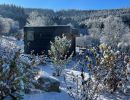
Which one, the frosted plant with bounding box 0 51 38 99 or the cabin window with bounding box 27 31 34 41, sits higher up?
the cabin window with bounding box 27 31 34 41

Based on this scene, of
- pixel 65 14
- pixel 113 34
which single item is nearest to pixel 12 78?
pixel 113 34

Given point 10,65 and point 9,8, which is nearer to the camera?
point 10,65

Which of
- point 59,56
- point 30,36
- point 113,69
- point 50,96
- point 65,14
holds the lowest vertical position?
point 50,96

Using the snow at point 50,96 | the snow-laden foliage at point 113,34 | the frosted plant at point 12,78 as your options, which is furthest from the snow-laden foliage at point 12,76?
the snow-laden foliage at point 113,34

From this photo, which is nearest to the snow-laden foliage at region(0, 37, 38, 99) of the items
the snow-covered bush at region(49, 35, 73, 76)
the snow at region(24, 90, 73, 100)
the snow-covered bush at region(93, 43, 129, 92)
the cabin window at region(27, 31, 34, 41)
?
the snow at region(24, 90, 73, 100)

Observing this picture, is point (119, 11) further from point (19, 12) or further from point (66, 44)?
point (66, 44)

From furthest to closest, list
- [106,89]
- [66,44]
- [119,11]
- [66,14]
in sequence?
[66,14] < [119,11] < [66,44] < [106,89]

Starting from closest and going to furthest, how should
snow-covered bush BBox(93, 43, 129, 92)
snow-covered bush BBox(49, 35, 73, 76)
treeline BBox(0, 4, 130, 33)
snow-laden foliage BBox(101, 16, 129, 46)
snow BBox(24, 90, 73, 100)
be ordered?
1. snow BBox(24, 90, 73, 100)
2. snow-covered bush BBox(93, 43, 129, 92)
3. snow-covered bush BBox(49, 35, 73, 76)
4. snow-laden foliage BBox(101, 16, 129, 46)
5. treeline BBox(0, 4, 130, 33)

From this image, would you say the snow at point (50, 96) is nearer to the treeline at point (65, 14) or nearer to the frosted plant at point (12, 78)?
the frosted plant at point (12, 78)

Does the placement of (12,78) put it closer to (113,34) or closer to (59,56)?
(59,56)

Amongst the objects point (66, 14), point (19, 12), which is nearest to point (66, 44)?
point (19, 12)

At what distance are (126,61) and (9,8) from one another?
8394cm

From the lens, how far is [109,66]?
10.4 m

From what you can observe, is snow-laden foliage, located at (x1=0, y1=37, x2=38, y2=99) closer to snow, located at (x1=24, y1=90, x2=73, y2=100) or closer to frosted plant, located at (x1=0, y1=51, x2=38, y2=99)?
frosted plant, located at (x1=0, y1=51, x2=38, y2=99)
